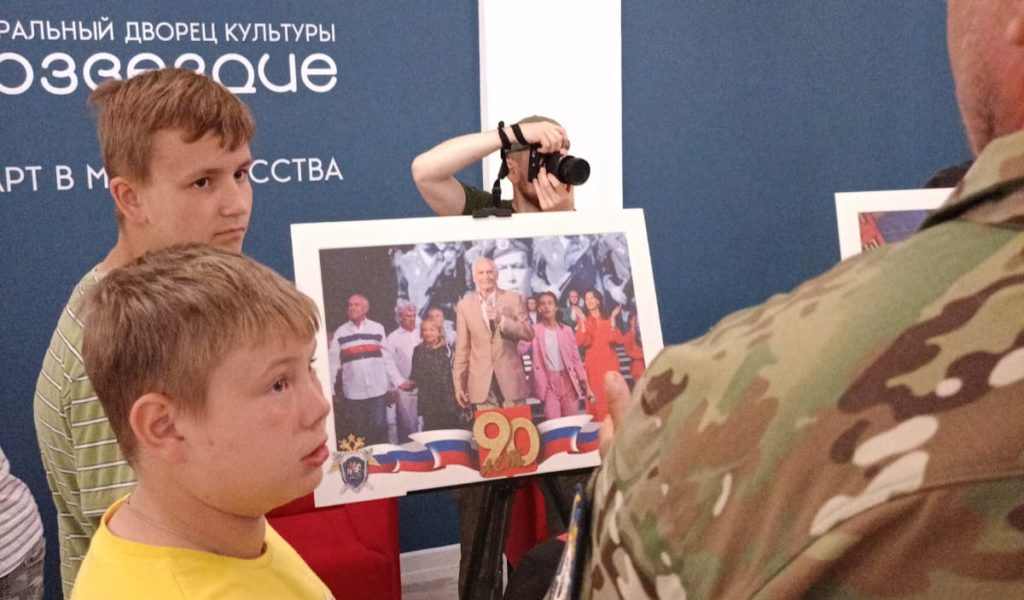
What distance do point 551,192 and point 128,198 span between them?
1.05m

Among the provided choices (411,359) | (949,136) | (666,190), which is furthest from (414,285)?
(949,136)

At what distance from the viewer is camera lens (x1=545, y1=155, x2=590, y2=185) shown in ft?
6.95

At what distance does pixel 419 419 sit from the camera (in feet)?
5.80

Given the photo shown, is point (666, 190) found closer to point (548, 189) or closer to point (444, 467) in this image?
point (548, 189)

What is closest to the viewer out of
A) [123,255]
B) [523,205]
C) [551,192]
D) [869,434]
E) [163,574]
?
[869,434]

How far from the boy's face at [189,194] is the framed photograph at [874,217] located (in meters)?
1.59

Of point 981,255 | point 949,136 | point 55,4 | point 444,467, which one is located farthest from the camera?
point 949,136

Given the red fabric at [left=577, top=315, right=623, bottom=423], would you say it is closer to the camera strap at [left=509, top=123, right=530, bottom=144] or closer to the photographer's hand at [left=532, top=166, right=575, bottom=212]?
the photographer's hand at [left=532, top=166, right=575, bottom=212]

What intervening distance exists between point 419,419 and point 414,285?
0.27m

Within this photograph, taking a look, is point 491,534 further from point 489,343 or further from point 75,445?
point 75,445

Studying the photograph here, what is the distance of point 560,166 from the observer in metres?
2.18

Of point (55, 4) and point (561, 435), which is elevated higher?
point (55, 4)

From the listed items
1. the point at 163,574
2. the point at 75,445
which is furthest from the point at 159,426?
the point at 75,445

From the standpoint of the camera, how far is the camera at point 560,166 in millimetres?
2121
